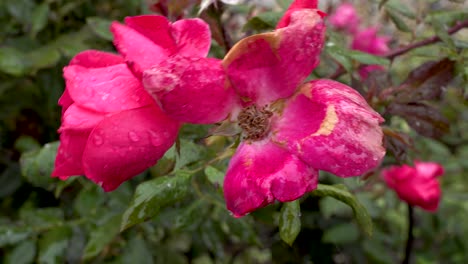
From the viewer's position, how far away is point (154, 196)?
2.31 feet

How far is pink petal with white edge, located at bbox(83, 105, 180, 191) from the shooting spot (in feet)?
1.76

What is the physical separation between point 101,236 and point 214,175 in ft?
1.22

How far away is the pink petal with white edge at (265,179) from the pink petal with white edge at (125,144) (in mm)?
82

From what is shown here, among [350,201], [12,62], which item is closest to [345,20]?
[12,62]

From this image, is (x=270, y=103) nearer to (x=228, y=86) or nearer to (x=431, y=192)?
(x=228, y=86)

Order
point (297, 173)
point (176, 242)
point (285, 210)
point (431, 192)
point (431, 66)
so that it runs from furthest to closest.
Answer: point (176, 242), point (431, 192), point (431, 66), point (285, 210), point (297, 173)

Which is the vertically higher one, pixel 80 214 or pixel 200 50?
pixel 200 50

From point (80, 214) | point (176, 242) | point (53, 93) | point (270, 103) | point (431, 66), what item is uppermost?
point (270, 103)

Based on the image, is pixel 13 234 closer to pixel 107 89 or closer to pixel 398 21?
pixel 107 89

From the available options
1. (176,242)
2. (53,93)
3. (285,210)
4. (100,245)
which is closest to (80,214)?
(100,245)

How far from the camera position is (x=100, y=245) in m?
1.01

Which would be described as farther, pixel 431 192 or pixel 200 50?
pixel 431 192

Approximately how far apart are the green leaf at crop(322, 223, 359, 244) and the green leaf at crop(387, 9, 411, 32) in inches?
22.1

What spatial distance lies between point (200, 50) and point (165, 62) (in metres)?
0.07
